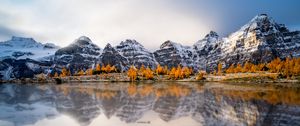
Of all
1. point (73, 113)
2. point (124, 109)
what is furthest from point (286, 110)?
point (73, 113)

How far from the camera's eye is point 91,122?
39.1m

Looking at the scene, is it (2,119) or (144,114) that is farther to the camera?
(144,114)

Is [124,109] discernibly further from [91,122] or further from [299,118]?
[299,118]

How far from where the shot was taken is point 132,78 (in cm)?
18462

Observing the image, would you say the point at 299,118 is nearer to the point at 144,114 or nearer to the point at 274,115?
the point at 274,115

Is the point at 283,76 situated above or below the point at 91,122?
above

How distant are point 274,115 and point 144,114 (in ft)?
55.3

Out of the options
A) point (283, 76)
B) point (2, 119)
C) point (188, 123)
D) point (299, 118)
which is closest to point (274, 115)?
point (299, 118)

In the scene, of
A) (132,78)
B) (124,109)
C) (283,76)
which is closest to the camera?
(124,109)

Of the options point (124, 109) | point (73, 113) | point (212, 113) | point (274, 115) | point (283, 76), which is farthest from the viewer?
point (283, 76)

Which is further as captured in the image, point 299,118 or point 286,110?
point 286,110

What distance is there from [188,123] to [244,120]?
252 inches

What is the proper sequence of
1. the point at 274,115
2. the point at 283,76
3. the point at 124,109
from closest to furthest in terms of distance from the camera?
the point at 274,115, the point at 124,109, the point at 283,76

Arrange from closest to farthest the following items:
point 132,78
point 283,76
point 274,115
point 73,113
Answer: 1. point 274,115
2. point 73,113
3. point 283,76
4. point 132,78
